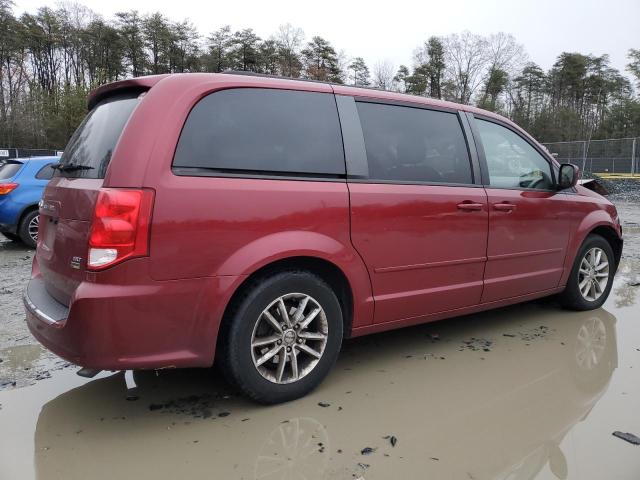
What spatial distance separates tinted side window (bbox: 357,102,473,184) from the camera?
130 inches

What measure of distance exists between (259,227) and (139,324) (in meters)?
0.76

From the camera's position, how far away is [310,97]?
122 inches

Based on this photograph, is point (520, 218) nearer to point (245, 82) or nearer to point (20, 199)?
point (245, 82)

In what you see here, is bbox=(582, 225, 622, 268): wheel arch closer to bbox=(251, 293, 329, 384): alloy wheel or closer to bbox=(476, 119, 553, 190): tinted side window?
bbox=(476, 119, 553, 190): tinted side window

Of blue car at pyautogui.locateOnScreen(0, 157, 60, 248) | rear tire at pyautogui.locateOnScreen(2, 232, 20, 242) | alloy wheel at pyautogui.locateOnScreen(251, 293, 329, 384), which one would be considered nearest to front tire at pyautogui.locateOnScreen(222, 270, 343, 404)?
alloy wheel at pyautogui.locateOnScreen(251, 293, 329, 384)

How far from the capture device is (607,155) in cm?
2575

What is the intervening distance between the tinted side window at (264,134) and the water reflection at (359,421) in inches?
53.7

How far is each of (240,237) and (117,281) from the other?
0.63 meters

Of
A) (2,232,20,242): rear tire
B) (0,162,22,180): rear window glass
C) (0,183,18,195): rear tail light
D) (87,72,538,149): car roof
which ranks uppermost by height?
(87,72,538,149): car roof

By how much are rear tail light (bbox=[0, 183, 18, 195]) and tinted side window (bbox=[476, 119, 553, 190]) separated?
24.0 feet

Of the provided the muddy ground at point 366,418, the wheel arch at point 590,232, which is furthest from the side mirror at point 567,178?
the muddy ground at point 366,418

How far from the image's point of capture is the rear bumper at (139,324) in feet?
7.86

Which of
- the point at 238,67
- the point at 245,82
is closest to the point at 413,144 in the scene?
the point at 245,82

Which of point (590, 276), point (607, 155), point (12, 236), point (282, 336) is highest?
point (607, 155)
